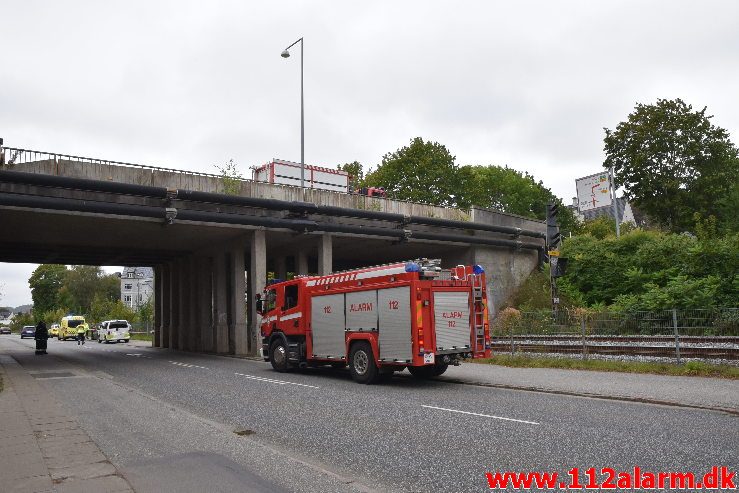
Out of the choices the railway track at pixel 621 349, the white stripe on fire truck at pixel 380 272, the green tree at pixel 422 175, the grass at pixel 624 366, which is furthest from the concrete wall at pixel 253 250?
the green tree at pixel 422 175

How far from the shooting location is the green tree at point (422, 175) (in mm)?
57812

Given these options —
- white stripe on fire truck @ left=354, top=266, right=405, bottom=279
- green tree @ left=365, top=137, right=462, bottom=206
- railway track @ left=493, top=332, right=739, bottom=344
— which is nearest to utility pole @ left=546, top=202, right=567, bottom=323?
railway track @ left=493, top=332, right=739, bottom=344

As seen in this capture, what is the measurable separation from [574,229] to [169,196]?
52.6 m

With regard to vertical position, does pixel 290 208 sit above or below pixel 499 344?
above

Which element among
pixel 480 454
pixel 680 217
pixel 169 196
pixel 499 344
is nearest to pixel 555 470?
pixel 480 454

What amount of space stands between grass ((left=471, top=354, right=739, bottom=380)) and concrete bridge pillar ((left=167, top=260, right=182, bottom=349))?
2414cm

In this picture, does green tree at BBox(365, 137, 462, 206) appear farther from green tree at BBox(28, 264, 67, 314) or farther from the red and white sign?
green tree at BBox(28, 264, 67, 314)

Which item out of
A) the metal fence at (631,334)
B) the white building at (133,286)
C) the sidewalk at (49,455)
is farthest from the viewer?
the white building at (133,286)

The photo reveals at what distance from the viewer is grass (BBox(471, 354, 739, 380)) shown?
47.3 ft

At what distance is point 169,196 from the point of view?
2258cm

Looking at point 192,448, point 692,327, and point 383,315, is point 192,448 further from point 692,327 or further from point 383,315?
point 692,327

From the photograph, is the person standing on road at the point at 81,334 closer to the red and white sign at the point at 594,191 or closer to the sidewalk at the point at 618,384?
the sidewalk at the point at 618,384

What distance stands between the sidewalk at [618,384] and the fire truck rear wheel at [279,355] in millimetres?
5212

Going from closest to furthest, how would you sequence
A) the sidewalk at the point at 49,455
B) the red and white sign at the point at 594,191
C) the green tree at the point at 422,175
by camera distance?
the sidewalk at the point at 49,455
the red and white sign at the point at 594,191
the green tree at the point at 422,175
